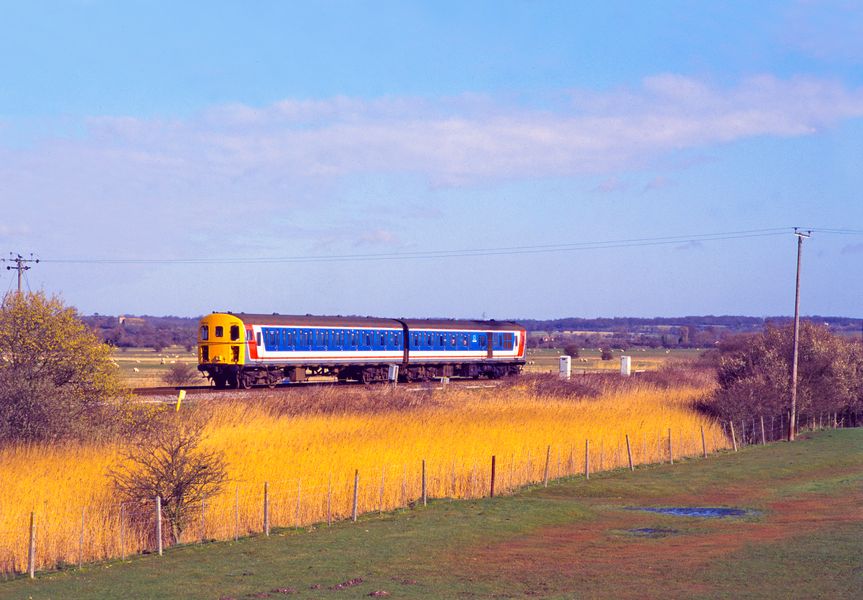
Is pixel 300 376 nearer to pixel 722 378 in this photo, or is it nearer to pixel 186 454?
pixel 722 378

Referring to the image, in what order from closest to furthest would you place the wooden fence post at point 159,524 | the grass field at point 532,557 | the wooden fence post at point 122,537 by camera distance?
the grass field at point 532,557, the wooden fence post at point 122,537, the wooden fence post at point 159,524

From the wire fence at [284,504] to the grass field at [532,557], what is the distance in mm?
653

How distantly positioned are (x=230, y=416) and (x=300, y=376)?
60.2ft

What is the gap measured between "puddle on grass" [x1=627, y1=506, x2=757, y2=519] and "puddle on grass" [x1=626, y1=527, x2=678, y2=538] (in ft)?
8.30

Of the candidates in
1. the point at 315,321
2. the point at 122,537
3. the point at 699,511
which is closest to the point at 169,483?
the point at 122,537

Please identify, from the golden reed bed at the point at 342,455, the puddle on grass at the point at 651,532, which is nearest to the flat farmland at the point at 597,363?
the golden reed bed at the point at 342,455

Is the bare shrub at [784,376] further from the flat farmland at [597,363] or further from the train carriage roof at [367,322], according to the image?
the flat farmland at [597,363]

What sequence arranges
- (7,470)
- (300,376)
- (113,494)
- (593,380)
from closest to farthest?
(113,494) < (7,470) < (300,376) < (593,380)

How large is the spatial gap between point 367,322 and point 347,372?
2830mm

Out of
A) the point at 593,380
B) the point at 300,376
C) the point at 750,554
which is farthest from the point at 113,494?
the point at 593,380

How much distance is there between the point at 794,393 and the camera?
47.8 meters

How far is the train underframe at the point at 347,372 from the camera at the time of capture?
161 ft

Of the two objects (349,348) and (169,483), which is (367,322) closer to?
(349,348)

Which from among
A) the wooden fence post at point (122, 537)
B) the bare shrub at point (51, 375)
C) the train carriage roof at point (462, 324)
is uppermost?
the train carriage roof at point (462, 324)
